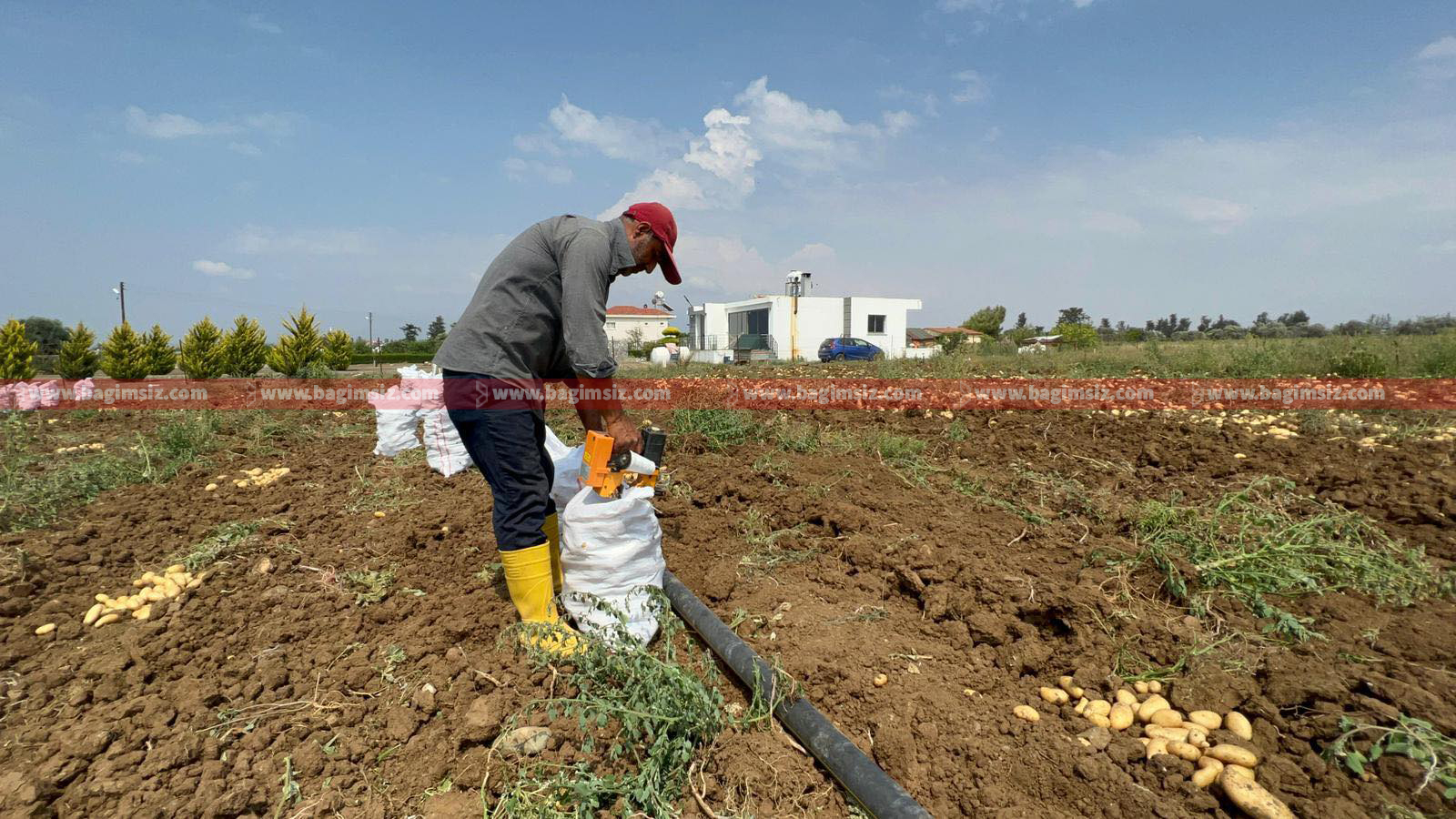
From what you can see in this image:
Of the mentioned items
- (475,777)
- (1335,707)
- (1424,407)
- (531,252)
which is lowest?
(475,777)

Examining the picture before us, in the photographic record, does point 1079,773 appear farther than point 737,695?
No

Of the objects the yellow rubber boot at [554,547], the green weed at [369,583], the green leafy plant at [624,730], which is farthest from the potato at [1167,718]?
the green weed at [369,583]

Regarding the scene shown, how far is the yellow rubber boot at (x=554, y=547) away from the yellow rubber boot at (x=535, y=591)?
0.28 meters

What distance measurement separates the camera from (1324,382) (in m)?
7.02

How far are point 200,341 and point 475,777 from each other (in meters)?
15.9

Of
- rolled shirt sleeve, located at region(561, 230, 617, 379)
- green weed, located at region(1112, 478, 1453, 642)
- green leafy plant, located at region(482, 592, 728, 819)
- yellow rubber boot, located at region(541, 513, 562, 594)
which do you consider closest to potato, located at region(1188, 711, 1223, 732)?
green weed, located at region(1112, 478, 1453, 642)

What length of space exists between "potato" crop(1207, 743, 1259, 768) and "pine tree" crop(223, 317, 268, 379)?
54.3 feet

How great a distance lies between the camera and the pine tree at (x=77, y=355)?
41.0ft

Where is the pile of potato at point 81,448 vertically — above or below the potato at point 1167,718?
above

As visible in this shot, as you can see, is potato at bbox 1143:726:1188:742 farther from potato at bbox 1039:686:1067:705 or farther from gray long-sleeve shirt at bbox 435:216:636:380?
gray long-sleeve shirt at bbox 435:216:636:380

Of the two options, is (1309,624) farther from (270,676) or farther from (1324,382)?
(1324,382)

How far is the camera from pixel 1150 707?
6.15 feet

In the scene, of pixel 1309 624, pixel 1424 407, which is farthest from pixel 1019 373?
pixel 1309 624

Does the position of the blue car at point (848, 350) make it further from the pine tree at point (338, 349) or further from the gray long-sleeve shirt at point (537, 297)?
the gray long-sleeve shirt at point (537, 297)
